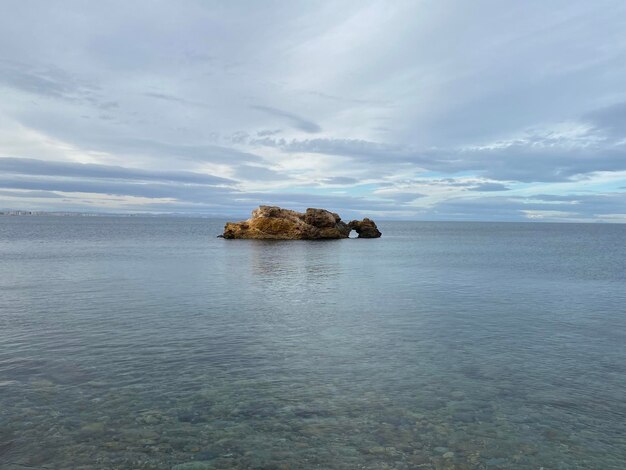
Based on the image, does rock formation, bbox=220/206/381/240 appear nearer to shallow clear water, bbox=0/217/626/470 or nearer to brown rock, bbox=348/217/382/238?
brown rock, bbox=348/217/382/238

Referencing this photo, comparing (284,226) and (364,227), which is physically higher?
(364,227)

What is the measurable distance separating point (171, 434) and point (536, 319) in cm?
2195

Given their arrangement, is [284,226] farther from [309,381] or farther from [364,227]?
[309,381]

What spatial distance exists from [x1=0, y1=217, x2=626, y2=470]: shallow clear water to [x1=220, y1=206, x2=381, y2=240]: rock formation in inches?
3032

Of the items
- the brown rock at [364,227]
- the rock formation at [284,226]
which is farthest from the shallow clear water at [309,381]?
the brown rock at [364,227]

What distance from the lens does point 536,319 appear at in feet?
84.5

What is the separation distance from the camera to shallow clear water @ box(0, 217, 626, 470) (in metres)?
10.5

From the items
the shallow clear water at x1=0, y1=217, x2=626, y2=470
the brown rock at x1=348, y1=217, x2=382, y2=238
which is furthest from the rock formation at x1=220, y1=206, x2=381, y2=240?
the shallow clear water at x1=0, y1=217, x2=626, y2=470

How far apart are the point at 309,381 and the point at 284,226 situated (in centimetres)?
9565

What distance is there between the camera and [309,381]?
1512 cm

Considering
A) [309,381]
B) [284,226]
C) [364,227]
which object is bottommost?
[309,381]

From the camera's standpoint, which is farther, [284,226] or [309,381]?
[284,226]

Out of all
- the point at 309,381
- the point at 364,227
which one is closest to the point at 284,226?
the point at 364,227

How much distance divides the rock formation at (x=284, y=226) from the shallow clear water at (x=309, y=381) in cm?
7702
